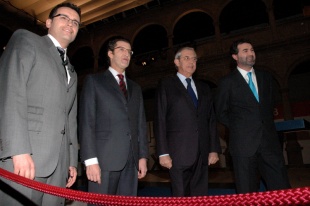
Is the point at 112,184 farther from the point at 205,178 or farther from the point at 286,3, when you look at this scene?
the point at 286,3

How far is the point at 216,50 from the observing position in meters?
11.6

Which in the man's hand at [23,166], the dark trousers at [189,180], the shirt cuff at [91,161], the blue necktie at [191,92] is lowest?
the dark trousers at [189,180]

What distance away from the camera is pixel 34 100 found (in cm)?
167

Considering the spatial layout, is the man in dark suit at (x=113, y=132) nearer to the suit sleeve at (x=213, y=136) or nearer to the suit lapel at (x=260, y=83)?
the suit sleeve at (x=213, y=136)

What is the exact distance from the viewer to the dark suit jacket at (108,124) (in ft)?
7.33

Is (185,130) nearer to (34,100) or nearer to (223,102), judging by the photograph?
(223,102)

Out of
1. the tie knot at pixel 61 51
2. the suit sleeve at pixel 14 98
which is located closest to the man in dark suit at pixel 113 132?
the tie knot at pixel 61 51

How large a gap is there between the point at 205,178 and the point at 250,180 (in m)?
0.46

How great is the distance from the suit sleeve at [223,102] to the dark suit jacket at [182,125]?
0.51ft

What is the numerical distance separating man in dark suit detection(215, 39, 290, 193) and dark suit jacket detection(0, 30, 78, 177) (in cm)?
164

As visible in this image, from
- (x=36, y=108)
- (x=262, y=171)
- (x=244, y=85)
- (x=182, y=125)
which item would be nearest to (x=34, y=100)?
(x=36, y=108)

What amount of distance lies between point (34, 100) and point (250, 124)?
1988 mm

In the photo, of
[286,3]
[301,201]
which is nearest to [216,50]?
[286,3]

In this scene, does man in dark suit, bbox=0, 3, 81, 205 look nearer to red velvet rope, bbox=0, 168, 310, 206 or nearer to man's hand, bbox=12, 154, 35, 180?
man's hand, bbox=12, 154, 35, 180
